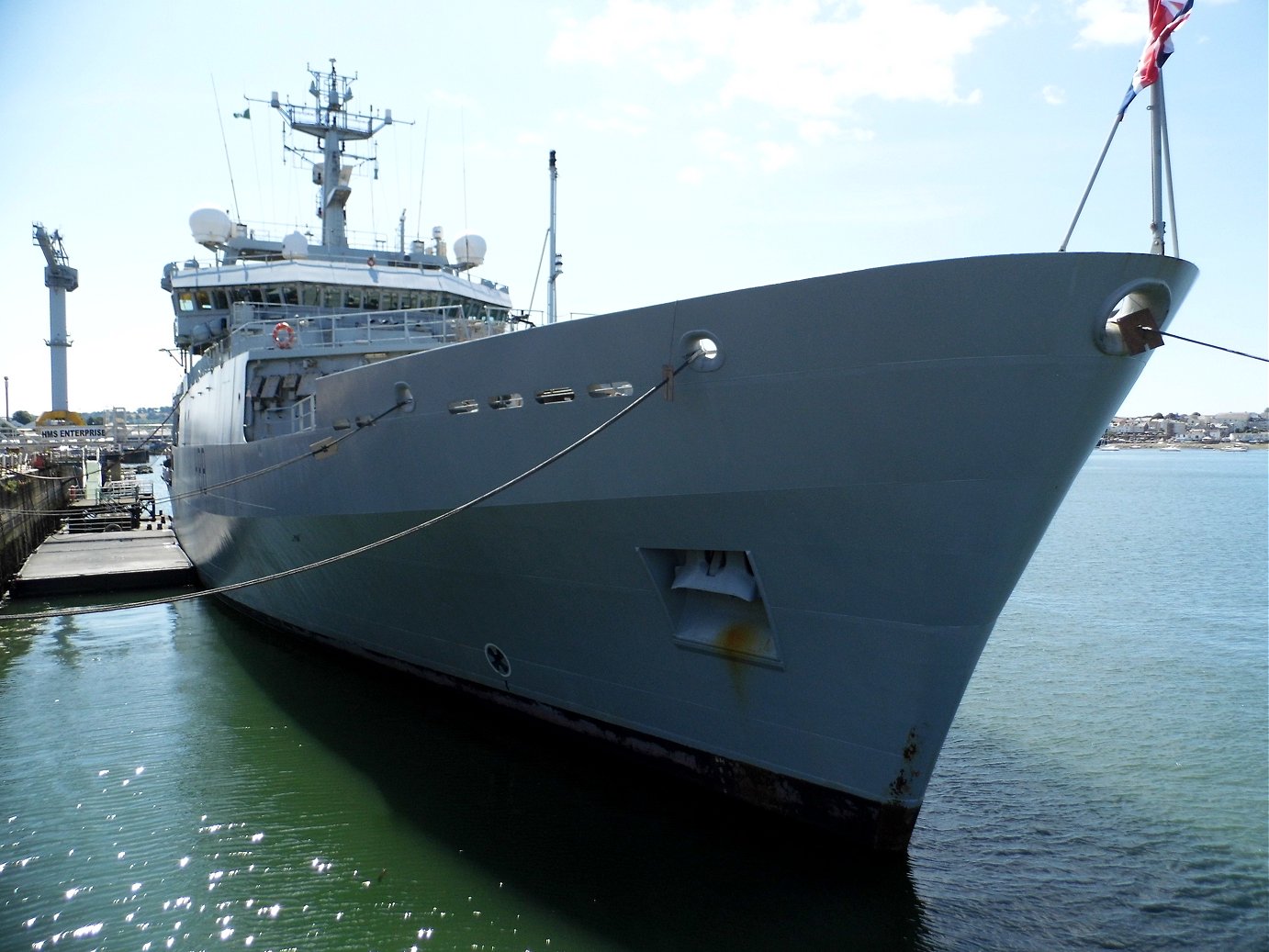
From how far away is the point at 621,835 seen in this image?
6477mm

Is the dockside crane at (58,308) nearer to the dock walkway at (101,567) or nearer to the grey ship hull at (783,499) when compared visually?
the dock walkway at (101,567)

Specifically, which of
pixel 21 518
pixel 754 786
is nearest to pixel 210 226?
pixel 21 518

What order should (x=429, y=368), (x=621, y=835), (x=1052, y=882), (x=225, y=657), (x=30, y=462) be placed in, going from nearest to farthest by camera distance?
(x=1052, y=882)
(x=621, y=835)
(x=429, y=368)
(x=225, y=657)
(x=30, y=462)

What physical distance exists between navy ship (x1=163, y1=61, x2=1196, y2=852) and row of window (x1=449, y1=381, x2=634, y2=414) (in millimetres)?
22

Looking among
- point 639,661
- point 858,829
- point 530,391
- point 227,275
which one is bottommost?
point 858,829

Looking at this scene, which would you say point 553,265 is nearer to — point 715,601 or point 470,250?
point 715,601

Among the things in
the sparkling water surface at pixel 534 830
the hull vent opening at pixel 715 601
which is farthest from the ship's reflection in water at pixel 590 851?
the hull vent opening at pixel 715 601

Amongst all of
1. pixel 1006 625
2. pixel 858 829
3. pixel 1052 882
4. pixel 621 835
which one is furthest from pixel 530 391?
pixel 1006 625

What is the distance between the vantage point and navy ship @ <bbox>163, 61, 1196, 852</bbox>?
508 cm

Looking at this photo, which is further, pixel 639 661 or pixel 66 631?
pixel 66 631

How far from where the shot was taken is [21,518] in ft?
66.5

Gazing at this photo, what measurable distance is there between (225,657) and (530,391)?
761cm

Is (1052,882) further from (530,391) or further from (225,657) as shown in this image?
(225,657)

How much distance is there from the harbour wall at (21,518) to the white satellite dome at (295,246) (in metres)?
7.65
